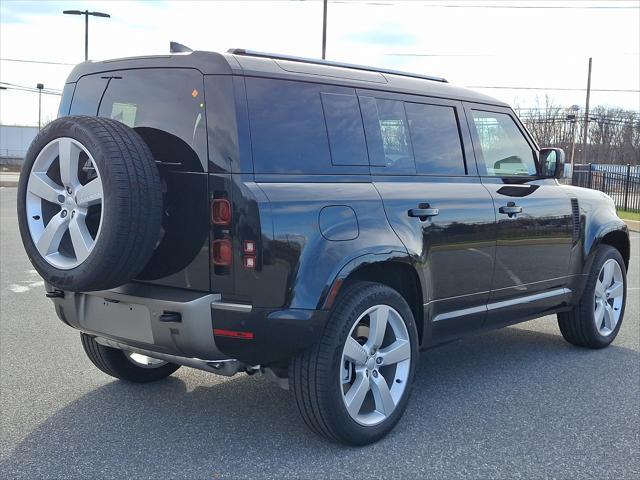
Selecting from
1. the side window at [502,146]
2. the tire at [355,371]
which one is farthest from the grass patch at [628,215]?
the tire at [355,371]

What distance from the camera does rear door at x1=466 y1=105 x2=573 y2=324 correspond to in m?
4.84

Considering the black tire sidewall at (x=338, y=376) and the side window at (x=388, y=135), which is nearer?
the black tire sidewall at (x=338, y=376)

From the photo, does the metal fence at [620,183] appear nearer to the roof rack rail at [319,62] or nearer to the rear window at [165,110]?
the roof rack rail at [319,62]

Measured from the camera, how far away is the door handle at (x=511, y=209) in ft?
15.7

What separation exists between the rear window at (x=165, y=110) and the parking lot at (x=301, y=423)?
1.50m

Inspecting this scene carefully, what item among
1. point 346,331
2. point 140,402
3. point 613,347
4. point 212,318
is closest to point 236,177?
point 212,318

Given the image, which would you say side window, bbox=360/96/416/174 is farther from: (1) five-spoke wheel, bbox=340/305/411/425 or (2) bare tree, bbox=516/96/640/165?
(2) bare tree, bbox=516/96/640/165

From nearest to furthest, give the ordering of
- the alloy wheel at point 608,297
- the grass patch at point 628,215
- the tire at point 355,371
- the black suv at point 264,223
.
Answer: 1. the black suv at point 264,223
2. the tire at point 355,371
3. the alloy wheel at point 608,297
4. the grass patch at point 628,215

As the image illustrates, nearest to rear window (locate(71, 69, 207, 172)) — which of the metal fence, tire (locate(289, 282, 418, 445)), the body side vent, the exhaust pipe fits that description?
the exhaust pipe

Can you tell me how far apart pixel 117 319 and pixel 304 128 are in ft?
4.55

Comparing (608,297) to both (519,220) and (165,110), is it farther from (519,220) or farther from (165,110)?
(165,110)

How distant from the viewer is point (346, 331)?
365cm

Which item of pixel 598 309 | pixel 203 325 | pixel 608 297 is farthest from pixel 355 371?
pixel 608 297

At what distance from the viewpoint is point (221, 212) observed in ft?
11.1
